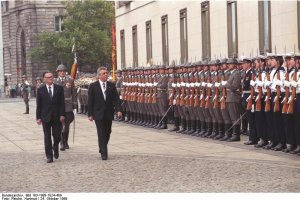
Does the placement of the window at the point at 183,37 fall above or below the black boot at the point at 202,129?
above

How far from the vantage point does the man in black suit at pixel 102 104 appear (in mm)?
14695

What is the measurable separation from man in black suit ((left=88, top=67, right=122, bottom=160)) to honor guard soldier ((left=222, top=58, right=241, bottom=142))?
11.0 ft

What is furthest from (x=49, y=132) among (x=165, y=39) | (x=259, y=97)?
(x=165, y=39)

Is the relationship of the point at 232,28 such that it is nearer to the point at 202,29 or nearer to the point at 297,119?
the point at 202,29

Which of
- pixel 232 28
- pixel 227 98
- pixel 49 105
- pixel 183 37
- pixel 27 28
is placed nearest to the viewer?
pixel 49 105

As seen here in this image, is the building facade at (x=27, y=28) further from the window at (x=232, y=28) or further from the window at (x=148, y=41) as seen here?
the window at (x=232, y=28)

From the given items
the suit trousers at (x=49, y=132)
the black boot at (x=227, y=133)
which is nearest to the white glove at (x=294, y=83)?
the black boot at (x=227, y=133)

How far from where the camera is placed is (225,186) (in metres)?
10.3

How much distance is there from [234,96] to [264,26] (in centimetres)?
688

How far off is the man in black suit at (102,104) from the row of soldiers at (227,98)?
3141 millimetres

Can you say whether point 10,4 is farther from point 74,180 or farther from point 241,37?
point 74,180

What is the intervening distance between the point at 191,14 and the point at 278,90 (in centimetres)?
1541

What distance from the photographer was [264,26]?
23562 mm

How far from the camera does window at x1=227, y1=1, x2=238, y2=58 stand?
84.3ft
